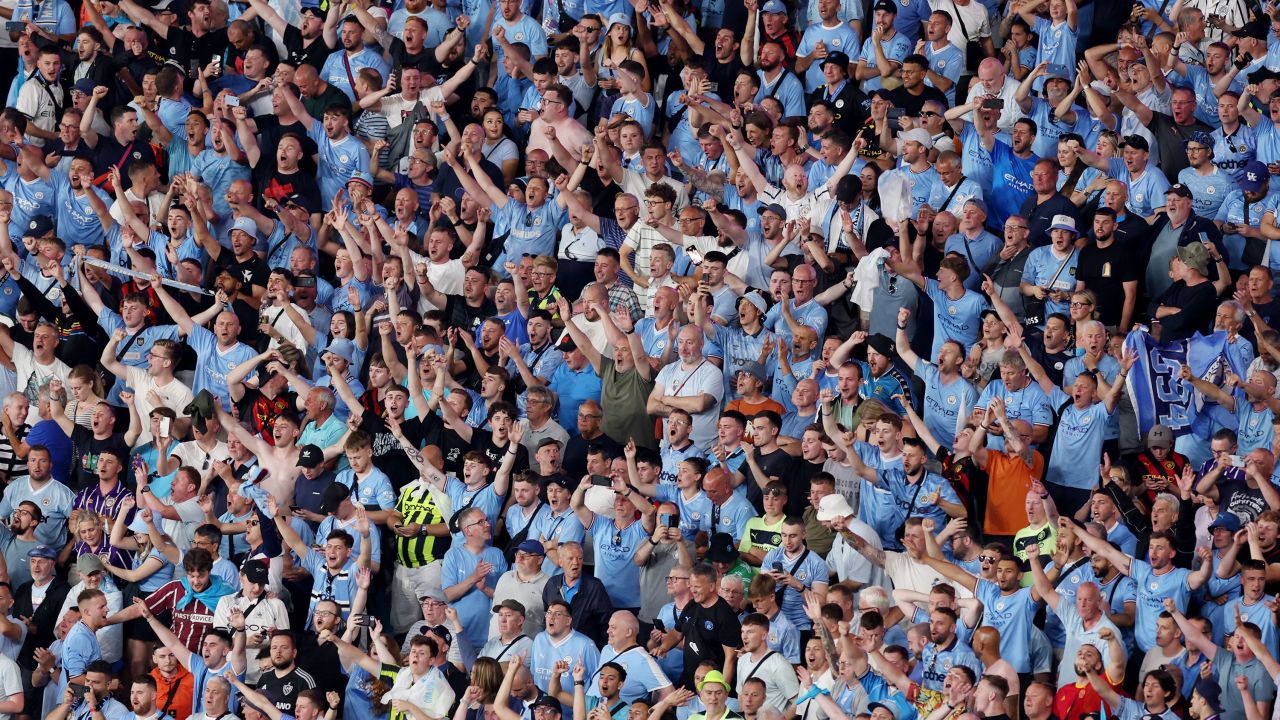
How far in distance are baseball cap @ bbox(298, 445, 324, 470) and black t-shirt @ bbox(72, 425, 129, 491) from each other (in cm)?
170

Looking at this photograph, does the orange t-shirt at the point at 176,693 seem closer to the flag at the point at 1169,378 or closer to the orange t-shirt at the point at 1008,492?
the orange t-shirt at the point at 1008,492

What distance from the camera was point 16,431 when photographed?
1906 centimetres

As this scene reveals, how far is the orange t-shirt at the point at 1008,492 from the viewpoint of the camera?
54.8 ft

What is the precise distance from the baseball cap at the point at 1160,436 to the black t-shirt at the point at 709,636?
10.9 ft

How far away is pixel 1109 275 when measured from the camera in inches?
703

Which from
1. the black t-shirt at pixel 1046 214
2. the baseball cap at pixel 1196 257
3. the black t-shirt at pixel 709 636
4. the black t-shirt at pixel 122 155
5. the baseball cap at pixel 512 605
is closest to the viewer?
the black t-shirt at pixel 709 636

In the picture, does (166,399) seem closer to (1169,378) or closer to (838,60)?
(838,60)

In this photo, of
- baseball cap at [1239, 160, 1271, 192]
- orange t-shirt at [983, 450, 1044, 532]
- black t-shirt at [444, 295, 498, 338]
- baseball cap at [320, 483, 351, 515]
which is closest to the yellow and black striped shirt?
baseball cap at [320, 483, 351, 515]

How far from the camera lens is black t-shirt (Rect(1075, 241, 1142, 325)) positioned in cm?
1783

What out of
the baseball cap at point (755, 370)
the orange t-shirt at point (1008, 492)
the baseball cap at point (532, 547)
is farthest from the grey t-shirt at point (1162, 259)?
the baseball cap at point (532, 547)

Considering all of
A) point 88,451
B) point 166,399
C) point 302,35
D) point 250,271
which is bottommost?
point 88,451

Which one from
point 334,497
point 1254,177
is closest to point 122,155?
point 334,497

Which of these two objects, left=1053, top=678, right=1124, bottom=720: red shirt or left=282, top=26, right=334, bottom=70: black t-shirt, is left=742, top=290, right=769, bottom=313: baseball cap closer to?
left=1053, top=678, right=1124, bottom=720: red shirt

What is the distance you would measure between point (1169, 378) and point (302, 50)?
8.48 meters
